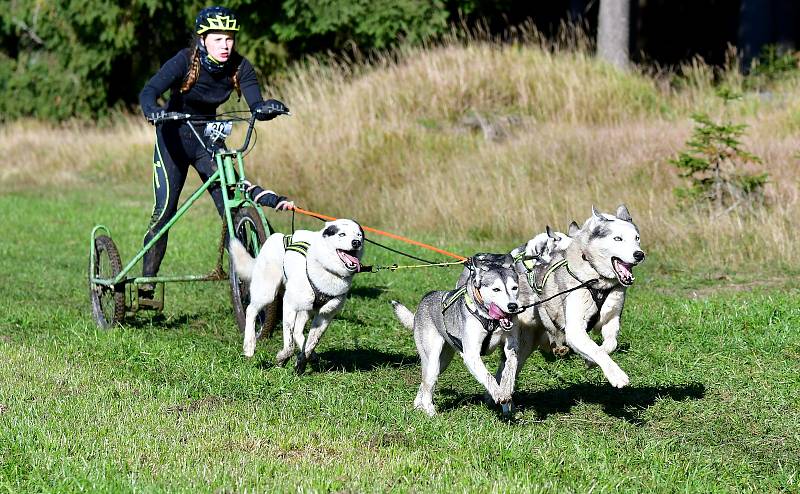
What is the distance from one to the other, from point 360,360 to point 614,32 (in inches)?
544

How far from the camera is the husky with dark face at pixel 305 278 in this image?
7.11 meters

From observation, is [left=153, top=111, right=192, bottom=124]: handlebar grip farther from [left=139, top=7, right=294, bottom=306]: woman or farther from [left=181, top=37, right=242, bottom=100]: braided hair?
[left=181, top=37, right=242, bottom=100]: braided hair

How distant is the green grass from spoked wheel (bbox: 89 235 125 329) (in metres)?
0.25

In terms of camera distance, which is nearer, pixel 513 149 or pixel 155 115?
pixel 155 115

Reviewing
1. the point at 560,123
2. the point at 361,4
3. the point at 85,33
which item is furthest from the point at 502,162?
the point at 85,33

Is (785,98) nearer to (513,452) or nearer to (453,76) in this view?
(453,76)

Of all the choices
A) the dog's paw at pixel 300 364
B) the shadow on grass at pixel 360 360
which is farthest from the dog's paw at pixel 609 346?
the dog's paw at pixel 300 364

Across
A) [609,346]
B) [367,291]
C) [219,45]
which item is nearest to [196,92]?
[219,45]

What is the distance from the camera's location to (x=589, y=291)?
21.2 feet

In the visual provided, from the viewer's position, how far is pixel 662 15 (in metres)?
33.7

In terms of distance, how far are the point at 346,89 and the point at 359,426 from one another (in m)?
13.9

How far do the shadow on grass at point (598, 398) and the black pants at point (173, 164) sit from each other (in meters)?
2.82

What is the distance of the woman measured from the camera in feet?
27.5

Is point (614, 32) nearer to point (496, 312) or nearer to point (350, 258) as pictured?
point (350, 258)
